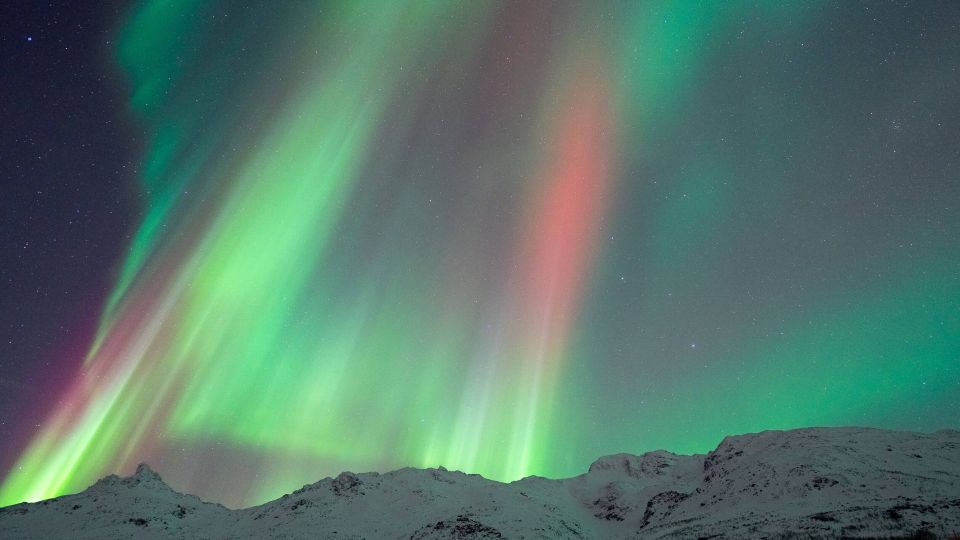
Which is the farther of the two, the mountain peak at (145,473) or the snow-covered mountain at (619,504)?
the mountain peak at (145,473)

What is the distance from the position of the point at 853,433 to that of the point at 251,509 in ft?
389

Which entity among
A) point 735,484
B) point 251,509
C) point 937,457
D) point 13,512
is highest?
point 937,457

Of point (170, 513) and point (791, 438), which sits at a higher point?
point (791, 438)

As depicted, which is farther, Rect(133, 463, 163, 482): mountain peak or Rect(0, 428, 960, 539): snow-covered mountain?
Rect(133, 463, 163, 482): mountain peak

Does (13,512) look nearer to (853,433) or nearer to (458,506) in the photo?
(458,506)

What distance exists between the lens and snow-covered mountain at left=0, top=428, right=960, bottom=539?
5494 cm

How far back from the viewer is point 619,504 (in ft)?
357

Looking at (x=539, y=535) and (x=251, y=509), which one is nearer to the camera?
(x=539, y=535)

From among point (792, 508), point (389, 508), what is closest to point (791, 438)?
point (792, 508)

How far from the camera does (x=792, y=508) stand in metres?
62.2

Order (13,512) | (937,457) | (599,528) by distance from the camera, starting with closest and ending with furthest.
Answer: (937,457), (13,512), (599,528)

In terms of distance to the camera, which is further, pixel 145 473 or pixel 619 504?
pixel 145 473

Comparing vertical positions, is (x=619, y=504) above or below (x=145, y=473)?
above

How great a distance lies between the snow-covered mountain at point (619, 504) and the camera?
5494 cm
